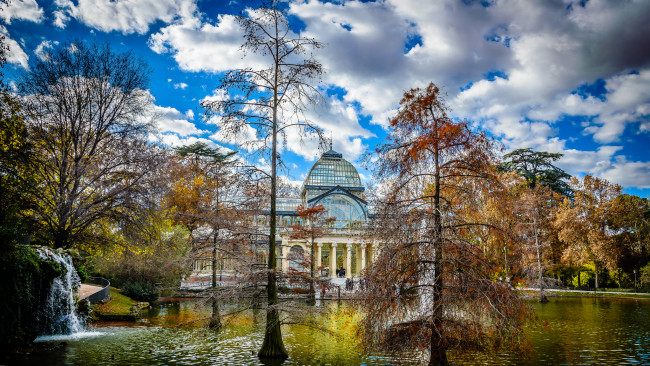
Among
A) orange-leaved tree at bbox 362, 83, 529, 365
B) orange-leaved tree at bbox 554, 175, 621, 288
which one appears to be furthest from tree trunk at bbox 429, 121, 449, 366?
orange-leaved tree at bbox 554, 175, 621, 288

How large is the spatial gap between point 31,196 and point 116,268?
10347mm

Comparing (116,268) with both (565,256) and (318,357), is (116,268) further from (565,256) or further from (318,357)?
(565,256)

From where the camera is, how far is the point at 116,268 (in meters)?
24.1

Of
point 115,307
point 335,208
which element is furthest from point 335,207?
point 115,307

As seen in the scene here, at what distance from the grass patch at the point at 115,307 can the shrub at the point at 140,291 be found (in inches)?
67.7

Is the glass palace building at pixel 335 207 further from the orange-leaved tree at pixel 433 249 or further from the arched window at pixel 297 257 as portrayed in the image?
the orange-leaved tree at pixel 433 249

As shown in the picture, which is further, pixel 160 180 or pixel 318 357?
pixel 160 180

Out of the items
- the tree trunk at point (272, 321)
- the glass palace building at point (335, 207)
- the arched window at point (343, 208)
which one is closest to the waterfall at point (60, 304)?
the tree trunk at point (272, 321)

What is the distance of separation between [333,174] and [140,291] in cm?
2924

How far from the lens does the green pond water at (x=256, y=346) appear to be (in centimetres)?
1070

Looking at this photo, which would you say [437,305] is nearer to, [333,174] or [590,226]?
[590,226]

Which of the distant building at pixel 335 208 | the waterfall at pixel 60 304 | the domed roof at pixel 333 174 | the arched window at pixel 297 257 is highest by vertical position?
the domed roof at pixel 333 174

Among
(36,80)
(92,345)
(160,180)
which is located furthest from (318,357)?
(36,80)

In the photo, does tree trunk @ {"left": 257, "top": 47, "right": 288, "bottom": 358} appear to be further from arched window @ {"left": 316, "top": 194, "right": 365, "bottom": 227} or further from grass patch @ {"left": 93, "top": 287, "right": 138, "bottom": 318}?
arched window @ {"left": 316, "top": 194, "right": 365, "bottom": 227}
